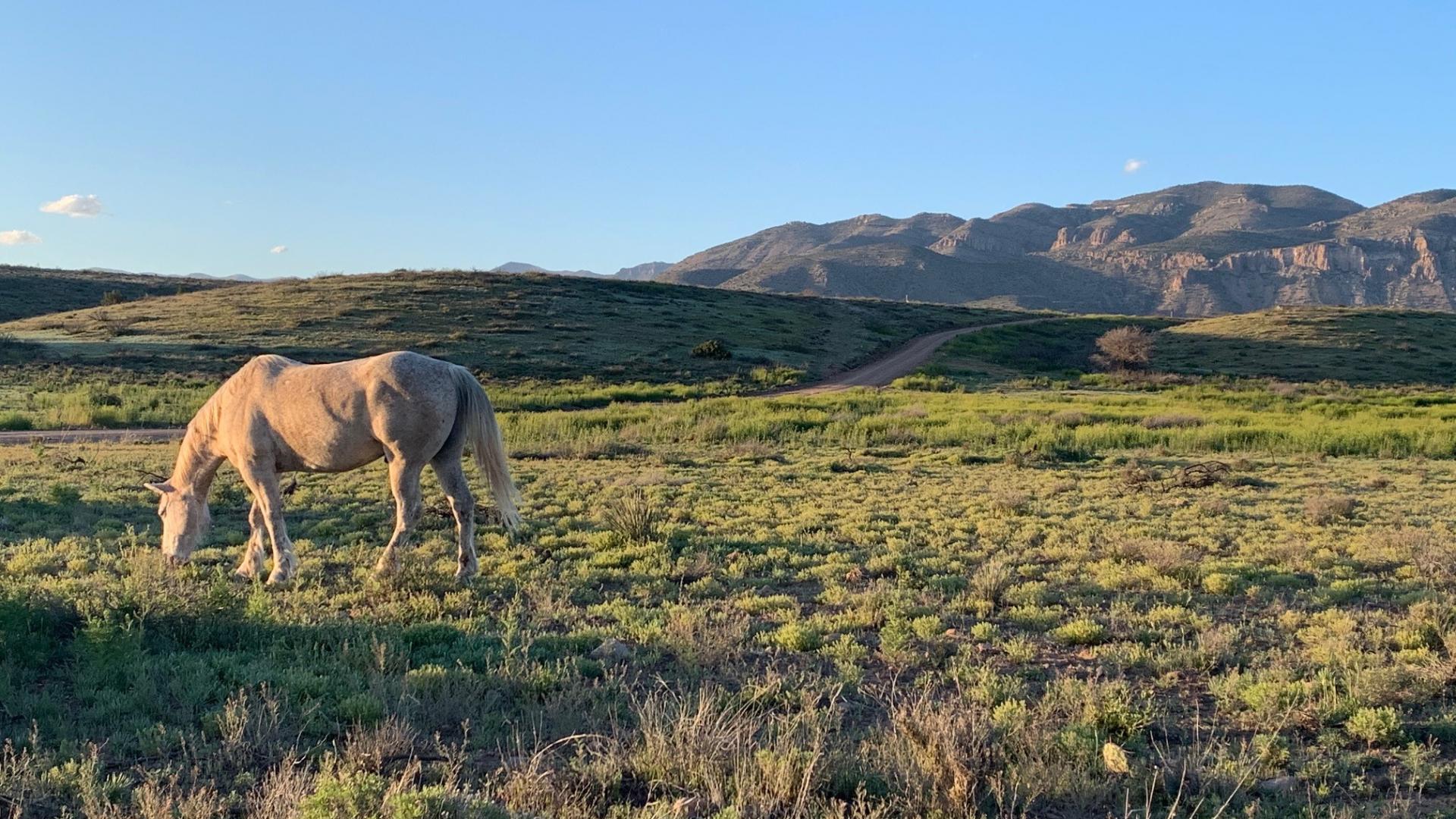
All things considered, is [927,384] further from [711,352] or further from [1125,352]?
[1125,352]

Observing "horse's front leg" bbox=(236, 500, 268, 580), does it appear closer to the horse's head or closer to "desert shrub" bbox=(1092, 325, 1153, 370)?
the horse's head

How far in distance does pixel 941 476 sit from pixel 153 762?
16.0 metres

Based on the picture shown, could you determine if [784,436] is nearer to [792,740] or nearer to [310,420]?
[310,420]

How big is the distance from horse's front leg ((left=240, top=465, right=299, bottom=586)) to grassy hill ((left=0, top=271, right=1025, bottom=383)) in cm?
3570

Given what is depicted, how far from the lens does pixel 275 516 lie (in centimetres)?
852

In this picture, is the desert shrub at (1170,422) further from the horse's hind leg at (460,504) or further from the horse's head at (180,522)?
the horse's head at (180,522)

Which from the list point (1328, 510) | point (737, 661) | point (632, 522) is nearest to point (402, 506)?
point (632, 522)

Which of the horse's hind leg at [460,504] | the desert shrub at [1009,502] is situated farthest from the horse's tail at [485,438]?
the desert shrub at [1009,502]

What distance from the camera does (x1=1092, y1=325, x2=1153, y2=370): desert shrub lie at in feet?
199

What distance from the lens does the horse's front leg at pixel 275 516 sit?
27.6 feet

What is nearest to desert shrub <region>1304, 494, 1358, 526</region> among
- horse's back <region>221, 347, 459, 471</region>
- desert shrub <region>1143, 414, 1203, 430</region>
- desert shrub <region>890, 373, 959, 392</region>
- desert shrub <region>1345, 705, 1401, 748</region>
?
desert shrub <region>1345, 705, 1401, 748</region>

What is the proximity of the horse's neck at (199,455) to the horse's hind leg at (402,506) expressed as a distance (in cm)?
204

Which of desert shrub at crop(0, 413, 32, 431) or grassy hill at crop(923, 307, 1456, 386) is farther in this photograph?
grassy hill at crop(923, 307, 1456, 386)

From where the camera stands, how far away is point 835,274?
190 m
